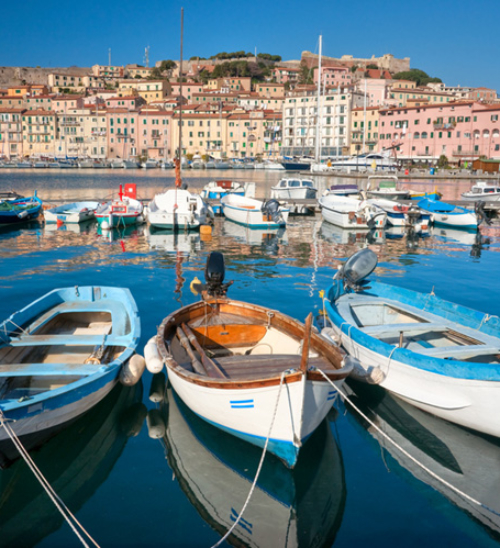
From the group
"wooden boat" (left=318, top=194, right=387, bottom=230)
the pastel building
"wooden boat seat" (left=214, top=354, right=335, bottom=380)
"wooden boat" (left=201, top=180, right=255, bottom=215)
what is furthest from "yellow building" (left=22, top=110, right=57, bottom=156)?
"wooden boat seat" (left=214, top=354, right=335, bottom=380)

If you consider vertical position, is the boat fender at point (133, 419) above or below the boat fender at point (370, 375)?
below

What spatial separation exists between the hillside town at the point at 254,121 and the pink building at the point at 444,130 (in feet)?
0.55

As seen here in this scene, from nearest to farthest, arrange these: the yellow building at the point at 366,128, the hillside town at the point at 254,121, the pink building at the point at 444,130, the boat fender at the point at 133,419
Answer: the boat fender at the point at 133,419 → the pink building at the point at 444,130 → the hillside town at the point at 254,121 → the yellow building at the point at 366,128

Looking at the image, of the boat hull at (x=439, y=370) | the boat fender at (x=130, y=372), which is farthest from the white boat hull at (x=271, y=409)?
the boat hull at (x=439, y=370)

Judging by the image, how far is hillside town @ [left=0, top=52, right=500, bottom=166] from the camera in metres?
90.7

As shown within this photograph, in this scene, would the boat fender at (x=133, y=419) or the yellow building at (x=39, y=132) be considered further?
the yellow building at (x=39, y=132)

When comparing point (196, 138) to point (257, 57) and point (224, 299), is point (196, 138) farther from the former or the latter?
point (224, 299)

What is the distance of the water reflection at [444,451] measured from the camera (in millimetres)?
6531

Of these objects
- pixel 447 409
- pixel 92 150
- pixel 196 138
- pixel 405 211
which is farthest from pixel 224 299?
pixel 92 150

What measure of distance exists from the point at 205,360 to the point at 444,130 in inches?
3625

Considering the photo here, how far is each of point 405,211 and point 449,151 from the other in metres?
67.7

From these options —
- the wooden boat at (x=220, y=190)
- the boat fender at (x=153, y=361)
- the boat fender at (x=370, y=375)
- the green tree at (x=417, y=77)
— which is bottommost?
the boat fender at (x=370, y=375)

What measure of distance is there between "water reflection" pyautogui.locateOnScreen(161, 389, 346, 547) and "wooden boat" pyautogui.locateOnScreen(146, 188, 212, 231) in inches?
761

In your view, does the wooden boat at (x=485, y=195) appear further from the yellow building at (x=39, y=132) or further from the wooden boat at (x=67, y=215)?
the yellow building at (x=39, y=132)
